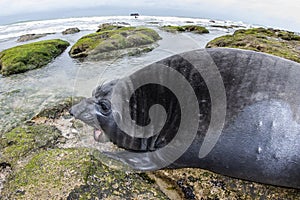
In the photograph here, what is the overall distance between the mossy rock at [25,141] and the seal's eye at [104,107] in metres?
0.99

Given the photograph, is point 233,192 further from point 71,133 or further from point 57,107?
point 57,107

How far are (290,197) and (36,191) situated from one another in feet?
7.98

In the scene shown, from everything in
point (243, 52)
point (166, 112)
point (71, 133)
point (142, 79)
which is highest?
point (243, 52)

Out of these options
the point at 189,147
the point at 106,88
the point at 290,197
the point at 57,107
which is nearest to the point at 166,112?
the point at 189,147

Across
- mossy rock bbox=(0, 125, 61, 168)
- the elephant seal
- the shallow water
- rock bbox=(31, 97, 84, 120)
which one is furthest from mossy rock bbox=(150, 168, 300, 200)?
the shallow water

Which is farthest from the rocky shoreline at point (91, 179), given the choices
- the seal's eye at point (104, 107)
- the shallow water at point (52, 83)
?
the shallow water at point (52, 83)

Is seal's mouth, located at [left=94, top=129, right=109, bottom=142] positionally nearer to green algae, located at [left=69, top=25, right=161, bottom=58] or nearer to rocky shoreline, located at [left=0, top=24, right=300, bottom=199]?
rocky shoreline, located at [left=0, top=24, right=300, bottom=199]

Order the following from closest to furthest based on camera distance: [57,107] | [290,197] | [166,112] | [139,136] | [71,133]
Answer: [290,197]
[166,112]
[139,136]
[71,133]
[57,107]

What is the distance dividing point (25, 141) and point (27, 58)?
7014mm

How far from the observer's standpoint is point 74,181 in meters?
2.79

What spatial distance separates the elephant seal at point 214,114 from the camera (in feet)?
7.82

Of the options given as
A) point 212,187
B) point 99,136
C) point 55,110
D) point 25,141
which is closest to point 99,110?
point 99,136

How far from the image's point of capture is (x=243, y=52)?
2717 mm

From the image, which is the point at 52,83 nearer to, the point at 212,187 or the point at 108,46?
the point at 108,46
